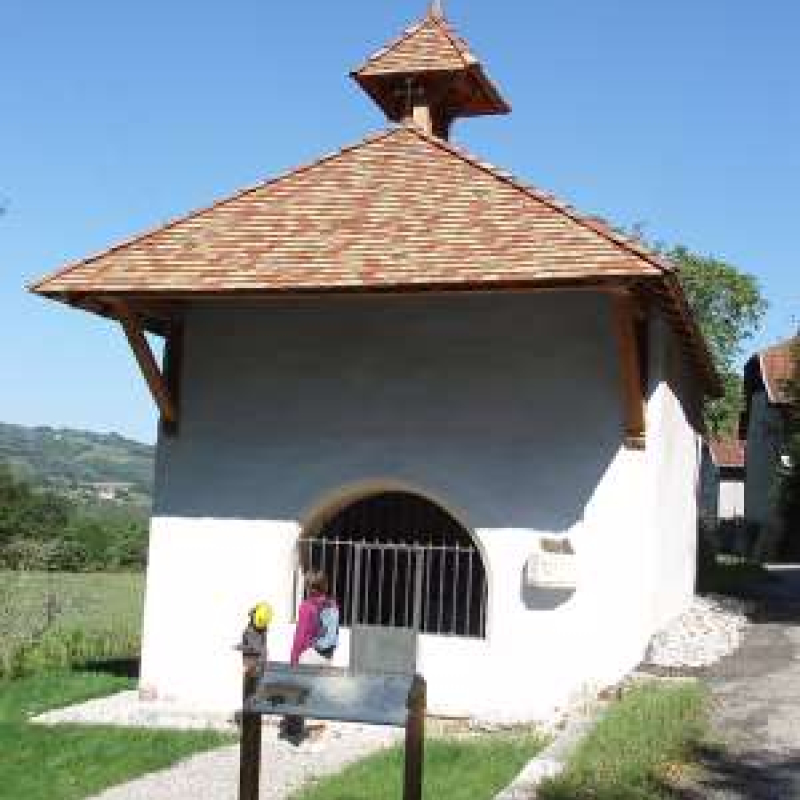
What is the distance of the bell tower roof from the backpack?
6180 millimetres

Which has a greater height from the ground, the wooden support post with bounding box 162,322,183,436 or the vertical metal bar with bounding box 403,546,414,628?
the wooden support post with bounding box 162,322,183,436

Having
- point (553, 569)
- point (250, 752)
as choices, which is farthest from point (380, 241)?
point (250, 752)

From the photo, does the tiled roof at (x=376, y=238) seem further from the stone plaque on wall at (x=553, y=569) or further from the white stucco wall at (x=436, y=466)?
the stone plaque on wall at (x=553, y=569)

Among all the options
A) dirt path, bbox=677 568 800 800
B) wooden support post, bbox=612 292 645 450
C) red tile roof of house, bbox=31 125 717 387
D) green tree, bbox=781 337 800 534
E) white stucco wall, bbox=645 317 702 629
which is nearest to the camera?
dirt path, bbox=677 568 800 800

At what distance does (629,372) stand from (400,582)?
427 centimetres

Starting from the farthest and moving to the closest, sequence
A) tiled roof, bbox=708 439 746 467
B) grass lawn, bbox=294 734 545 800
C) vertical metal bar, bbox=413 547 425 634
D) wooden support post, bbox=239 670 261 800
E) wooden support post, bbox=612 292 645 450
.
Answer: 1. tiled roof, bbox=708 439 746 467
2. vertical metal bar, bbox=413 547 425 634
3. wooden support post, bbox=612 292 645 450
4. grass lawn, bbox=294 734 545 800
5. wooden support post, bbox=239 670 261 800

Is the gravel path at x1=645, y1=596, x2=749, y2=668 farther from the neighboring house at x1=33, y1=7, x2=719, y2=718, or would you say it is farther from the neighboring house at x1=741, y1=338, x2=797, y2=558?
the neighboring house at x1=741, y1=338, x2=797, y2=558

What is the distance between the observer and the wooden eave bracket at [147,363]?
38.8ft

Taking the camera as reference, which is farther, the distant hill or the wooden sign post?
the distant hill

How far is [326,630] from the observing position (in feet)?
35.8

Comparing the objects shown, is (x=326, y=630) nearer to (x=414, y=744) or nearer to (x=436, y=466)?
(x=436, y=466)

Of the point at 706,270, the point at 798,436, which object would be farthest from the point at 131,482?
the point at 798,436

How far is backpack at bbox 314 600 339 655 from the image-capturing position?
35.6ft

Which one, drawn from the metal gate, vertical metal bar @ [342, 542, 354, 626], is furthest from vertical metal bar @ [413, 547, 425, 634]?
vertical metal bar @ [342, 542, 354, 626]
